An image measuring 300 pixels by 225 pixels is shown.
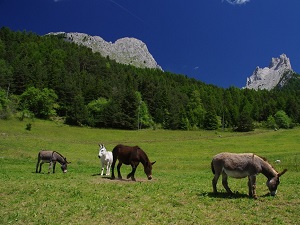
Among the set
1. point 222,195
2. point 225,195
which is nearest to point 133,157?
point 222,195

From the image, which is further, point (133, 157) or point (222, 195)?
point (133, 157)

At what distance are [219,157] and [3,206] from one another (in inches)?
489

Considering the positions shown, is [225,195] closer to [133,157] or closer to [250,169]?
[250,169]

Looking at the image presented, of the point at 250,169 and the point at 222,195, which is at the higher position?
the point at 250,169

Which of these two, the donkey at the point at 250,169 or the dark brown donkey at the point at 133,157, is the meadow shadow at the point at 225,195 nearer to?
the donkey at the point at 250,169

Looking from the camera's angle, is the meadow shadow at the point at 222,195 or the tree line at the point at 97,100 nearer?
the meadow shadow at the point at 222,195

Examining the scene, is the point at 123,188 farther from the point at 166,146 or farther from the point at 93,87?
the point at 93,87

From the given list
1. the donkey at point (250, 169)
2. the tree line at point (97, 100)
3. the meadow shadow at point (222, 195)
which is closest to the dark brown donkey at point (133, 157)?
the meadow shadow at point (222, 195)

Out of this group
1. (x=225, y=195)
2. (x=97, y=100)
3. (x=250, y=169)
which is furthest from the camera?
(x=97, y=100)

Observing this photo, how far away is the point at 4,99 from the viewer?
350 ft

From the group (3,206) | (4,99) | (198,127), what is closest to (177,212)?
(3,206)

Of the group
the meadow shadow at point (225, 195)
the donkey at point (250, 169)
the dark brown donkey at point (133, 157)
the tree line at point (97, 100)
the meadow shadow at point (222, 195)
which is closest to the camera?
the donkey at point (250, 169)

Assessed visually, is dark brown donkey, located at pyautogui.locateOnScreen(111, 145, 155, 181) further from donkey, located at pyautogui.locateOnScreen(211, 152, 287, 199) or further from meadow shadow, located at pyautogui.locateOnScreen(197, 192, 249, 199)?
donkey, located at pyautogui.locateOnScreen(211, 152, 287, 199)

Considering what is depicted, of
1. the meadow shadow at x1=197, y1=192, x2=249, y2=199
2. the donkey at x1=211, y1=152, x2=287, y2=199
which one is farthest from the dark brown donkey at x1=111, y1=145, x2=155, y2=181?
the donkey at x1=211, y1=152, x2=287, y2=199
